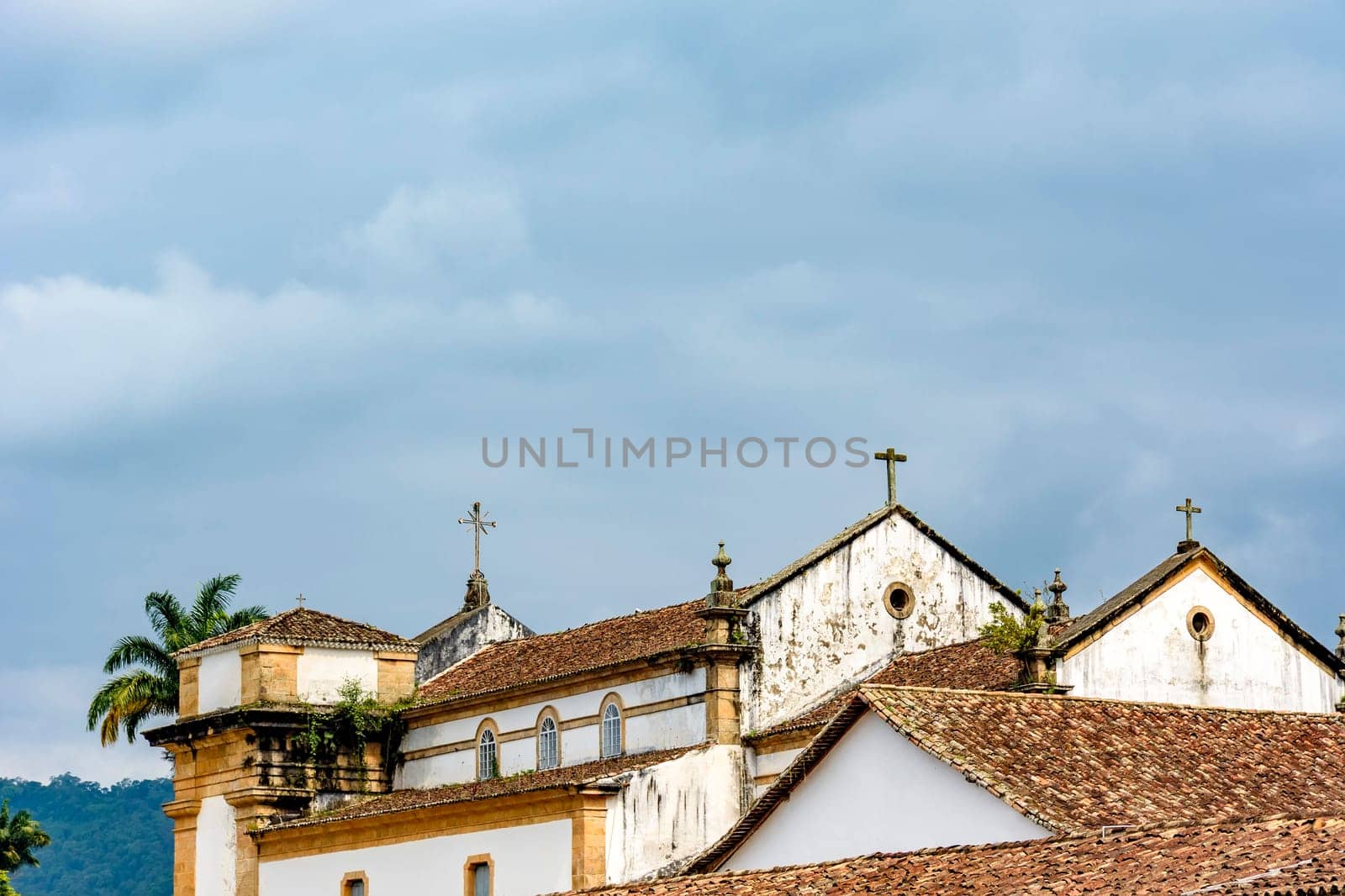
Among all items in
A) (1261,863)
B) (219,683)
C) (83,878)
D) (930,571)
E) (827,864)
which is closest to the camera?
(1261,863)

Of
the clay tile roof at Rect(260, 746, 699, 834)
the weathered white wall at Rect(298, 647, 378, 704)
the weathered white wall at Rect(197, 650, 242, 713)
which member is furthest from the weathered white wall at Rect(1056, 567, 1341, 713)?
the weathered white wall at Rect(197, 650, 242, 713)

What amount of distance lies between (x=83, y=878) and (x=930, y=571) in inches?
2849

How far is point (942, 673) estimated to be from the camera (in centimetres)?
3403

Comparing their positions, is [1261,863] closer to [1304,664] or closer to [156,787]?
[1304,664]

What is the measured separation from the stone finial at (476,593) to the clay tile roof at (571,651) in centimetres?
220

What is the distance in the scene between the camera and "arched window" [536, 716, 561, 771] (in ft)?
122

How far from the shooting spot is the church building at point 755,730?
1042 inches

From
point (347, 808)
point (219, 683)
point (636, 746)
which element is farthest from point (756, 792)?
point (219, 683)

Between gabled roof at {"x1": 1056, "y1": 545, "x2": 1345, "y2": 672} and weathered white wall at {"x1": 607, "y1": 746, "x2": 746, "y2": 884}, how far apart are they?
18.7ft

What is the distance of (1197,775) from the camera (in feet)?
88.5

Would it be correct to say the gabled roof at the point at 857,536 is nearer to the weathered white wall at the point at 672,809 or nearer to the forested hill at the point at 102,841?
the weathered white wall at the point at 672,809

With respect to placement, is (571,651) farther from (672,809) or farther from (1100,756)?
(1100,756)

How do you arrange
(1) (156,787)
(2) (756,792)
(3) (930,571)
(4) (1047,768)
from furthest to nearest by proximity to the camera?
(1) (156,787) < (3) (930,571) < (2) (756,792) < (4) (1047,768)

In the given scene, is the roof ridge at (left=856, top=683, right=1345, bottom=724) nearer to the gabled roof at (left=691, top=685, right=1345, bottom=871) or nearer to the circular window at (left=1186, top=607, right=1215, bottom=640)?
the gabled roof at (left=691, top=685, right=1345, bottom=871)
